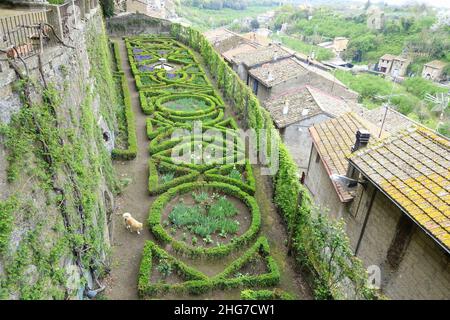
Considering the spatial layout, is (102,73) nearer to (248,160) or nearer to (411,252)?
(248,160)

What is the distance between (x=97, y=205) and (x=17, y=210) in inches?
182

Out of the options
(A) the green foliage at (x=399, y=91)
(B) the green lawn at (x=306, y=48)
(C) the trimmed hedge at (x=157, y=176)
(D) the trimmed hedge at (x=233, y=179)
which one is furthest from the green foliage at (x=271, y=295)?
(B) the green lawn at (x=306, y=48)

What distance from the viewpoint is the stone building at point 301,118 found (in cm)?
2433

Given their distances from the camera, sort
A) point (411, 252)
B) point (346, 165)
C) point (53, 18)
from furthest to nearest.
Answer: point (346, 165) < point (53, 18) < point (411, 252)

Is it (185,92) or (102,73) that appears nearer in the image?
(102,73)

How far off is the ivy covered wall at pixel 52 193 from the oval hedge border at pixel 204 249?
2.00 m

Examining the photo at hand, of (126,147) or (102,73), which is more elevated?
(102,73)

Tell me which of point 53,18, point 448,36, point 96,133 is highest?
point 53,18

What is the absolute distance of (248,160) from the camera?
18.5 m

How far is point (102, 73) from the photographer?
63.5 ft

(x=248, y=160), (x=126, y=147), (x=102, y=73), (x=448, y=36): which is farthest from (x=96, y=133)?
(x=448, y=36)

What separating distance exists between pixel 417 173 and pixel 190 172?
10.1m

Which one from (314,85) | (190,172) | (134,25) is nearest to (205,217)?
(190,172)

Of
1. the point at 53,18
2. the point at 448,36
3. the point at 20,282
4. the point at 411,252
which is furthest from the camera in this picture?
the point at 448,36
